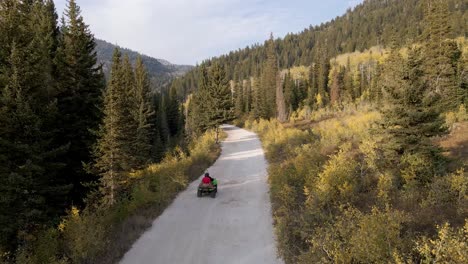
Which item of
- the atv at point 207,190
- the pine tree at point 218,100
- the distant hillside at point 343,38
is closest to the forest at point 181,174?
the atv at point 207,190

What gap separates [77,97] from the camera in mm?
20984

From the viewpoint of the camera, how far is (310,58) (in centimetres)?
13775

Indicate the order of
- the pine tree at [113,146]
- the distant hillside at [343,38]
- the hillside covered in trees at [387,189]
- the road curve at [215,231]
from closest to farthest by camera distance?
the hillside covered in trees at [387,189]
the road curve at [215,231]
the pine tree at [113,146]
the distant hillside at [343,38]

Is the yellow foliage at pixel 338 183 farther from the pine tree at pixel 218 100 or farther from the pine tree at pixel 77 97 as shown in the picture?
the pine tree at pixel 218 100

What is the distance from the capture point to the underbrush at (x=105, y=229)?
9328 mm

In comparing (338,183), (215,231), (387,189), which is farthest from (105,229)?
(387,189)

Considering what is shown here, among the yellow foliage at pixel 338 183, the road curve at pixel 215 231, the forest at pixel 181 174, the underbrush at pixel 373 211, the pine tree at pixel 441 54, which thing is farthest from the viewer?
the pine tree at pixel 441 54

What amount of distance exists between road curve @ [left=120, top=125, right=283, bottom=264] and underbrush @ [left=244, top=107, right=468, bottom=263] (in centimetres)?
88

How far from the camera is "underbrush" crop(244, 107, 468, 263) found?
246 inches

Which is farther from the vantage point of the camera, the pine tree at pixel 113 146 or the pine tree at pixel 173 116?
the pine tree at pixel 173 116

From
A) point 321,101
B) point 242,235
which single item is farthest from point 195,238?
point 321,101

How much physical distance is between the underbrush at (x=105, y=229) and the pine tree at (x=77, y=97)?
357 centimetres

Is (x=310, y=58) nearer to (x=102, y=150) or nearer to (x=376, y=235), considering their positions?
(x=102, y=150)

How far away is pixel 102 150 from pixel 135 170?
3.49 metres
